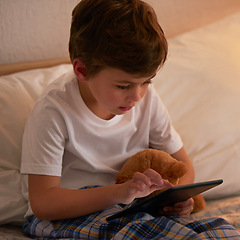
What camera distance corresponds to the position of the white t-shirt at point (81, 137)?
1003 mm

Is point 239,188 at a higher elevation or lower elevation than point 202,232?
lower

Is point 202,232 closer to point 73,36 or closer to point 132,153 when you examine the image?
point 132,153

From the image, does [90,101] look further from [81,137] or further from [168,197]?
[168,197]

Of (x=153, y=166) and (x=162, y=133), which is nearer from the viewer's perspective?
(x=153, y=166)

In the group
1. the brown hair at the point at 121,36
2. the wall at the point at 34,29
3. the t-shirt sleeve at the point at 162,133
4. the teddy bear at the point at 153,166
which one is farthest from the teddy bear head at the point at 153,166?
the wall at the point at 34,29

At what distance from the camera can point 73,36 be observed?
0.93 metres

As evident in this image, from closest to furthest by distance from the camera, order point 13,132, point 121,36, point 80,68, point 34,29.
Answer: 1. point 121,36
2. point 80,68
3. point 13,132
4. point 34,29

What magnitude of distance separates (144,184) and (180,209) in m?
0.22

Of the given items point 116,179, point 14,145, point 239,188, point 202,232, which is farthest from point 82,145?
point 239,188

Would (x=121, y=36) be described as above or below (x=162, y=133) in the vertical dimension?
above

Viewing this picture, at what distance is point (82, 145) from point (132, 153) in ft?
0.55

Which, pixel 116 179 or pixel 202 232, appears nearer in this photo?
pixel 202 232

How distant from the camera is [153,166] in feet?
3.42

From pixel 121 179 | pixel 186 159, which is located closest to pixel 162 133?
pixel 186 159
